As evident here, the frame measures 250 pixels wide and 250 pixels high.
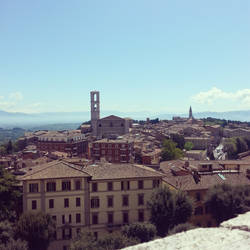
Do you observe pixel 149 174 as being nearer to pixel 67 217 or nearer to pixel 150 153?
pixel 67 217

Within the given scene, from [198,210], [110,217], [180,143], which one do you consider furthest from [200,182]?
[180,143]

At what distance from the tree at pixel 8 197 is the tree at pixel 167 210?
1154cm

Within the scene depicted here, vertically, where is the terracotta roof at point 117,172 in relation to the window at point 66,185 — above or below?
above

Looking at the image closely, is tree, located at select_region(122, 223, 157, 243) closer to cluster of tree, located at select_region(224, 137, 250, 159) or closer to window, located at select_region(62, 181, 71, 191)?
window, located at select_region(62, 181, 71, 191)

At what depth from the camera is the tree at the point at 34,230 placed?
2186 cm

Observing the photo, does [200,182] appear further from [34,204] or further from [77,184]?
[34,204]

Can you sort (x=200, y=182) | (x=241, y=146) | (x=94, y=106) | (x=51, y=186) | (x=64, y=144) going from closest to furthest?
1. (x=51, y=186)
2. (x=200, y=182)
3. (x=241, y=146)
4. (x=64, y=144)
5. (x=94, y=106)

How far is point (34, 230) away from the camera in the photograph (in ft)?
71.7

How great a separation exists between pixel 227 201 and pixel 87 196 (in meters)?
11.8

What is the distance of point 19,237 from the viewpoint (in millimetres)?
22078

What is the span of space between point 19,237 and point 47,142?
63290 mm

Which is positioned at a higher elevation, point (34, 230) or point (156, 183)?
point (156, 183)

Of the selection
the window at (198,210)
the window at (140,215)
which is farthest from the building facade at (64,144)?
the window at (198,210)

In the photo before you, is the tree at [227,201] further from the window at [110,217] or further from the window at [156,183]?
the window at [110,217]
